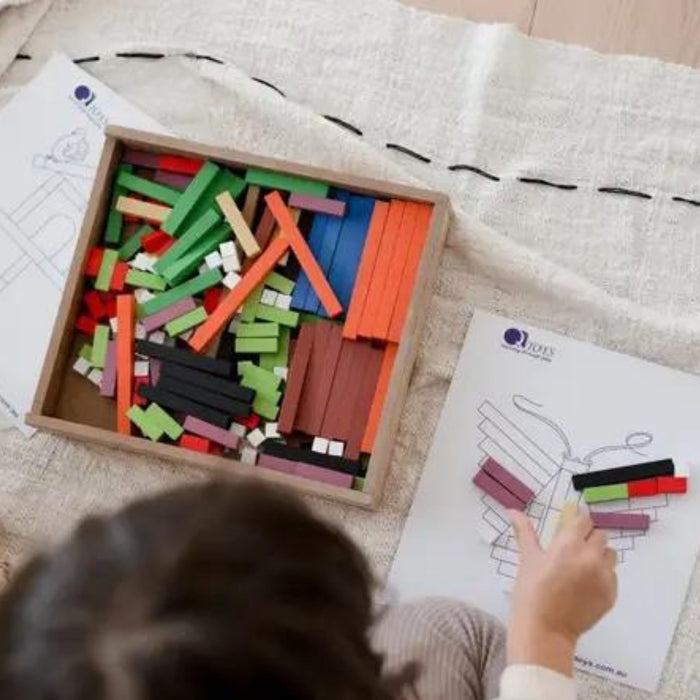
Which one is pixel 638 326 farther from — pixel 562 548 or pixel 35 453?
pixel 35 453

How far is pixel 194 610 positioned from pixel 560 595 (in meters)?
0.35

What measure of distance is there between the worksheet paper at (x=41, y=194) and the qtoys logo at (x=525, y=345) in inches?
13.7

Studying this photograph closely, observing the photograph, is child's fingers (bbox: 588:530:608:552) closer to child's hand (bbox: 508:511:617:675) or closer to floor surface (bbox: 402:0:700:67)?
child's hand (bbox: 508:511:617:675)

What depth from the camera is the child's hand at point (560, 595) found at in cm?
76

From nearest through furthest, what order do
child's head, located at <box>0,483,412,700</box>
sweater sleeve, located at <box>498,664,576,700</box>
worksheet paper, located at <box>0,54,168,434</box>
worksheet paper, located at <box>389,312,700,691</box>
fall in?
child's head, located at <box>0,483,412,700</box> < sweater sleeve, located at <box>498,664,576,700</box> < worksheet paper, located at <box>389,312,700,691</box> < worksheet paper, located at <box>0,54,168,434</box>

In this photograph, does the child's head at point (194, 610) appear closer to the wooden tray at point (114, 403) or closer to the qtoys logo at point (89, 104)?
the wooden tray at point (114, 403)

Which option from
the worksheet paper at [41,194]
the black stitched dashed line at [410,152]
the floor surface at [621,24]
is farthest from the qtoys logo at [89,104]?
the floor surface at [621,24]

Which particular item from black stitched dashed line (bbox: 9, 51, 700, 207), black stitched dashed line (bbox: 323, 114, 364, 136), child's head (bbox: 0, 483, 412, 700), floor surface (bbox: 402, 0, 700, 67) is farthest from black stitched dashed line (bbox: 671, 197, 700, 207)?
child's head (bbox: 0, 483, 412, 700)

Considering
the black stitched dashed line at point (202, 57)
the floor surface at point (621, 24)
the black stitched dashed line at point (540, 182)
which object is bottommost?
A: the black stitched dashed line at point (540, 182)

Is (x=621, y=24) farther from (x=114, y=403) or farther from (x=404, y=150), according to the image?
(x=114, y=403)

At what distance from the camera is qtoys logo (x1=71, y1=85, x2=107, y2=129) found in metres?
1.02

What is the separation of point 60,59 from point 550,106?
42 centimetres

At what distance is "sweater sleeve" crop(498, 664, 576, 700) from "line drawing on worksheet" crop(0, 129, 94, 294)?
498 millimetres

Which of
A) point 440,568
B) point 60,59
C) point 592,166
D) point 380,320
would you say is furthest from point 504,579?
point 60,59
